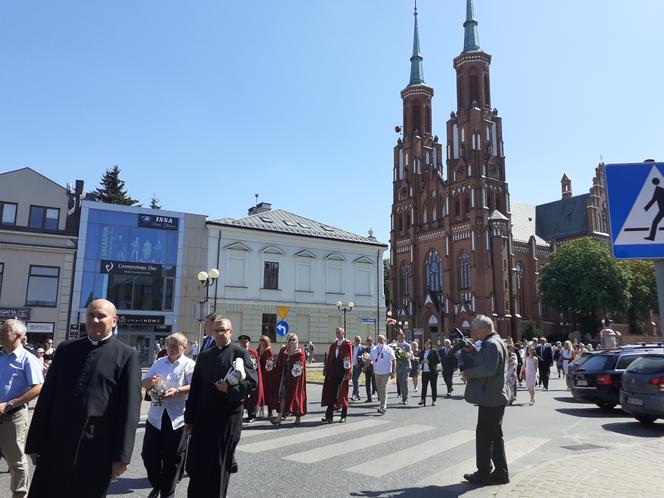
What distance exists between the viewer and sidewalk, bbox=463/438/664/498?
18.5 feet

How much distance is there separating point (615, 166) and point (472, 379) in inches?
135

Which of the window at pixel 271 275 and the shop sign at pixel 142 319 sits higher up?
the window at pixel 271 275

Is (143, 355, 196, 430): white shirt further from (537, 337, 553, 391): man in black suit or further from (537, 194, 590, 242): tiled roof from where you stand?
(537, 194, 590, 242): tiled roof

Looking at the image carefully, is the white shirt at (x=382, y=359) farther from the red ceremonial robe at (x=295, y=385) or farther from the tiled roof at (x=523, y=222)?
the tiled roof at (x=523, y=222)

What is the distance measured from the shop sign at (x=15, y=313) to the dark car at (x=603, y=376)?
27.8 m

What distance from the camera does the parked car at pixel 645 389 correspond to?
34.3 feet

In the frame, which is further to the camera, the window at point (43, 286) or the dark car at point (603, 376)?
the window at point (43, 286)

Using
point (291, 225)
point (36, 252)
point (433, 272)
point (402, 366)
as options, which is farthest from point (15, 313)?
point (433, 272)

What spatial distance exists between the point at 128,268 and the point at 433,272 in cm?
4545

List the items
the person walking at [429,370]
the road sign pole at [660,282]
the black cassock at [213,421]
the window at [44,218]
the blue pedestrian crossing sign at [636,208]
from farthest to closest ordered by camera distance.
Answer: the window at [44,218] < the person walking at [429,370] < the black cassock at [213,421] < the blue pedestrian crossing sign at [636,208] < the road sign pole at [660,282]

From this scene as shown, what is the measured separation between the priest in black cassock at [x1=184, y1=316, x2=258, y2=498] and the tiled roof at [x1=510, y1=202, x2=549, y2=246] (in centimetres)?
6935

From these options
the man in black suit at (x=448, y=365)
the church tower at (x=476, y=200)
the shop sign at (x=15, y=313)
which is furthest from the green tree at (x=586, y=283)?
the shop sign at (x=15, y=313)

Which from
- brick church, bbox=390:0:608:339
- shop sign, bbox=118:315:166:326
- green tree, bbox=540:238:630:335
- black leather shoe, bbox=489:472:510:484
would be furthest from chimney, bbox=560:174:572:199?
black leather shoe, bbox=489:472:510:484

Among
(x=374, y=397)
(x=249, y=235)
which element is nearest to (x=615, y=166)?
(x=374, y=397)
